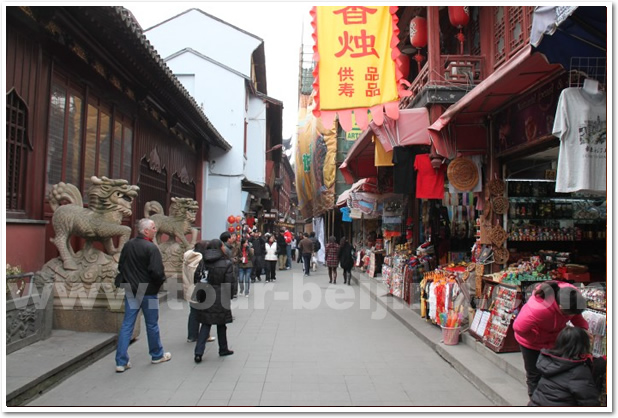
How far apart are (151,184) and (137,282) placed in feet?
24.7

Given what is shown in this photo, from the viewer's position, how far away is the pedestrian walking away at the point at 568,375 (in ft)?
11.1

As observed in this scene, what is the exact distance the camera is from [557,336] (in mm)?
3789

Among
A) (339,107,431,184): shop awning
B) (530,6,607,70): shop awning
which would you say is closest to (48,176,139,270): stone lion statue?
(339,107,431,184): shop awning

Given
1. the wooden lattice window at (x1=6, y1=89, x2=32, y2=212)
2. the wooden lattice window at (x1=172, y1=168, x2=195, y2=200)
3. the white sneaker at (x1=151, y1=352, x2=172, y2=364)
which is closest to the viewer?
the white sneaker at (x1=151, y1=352, x2=172, y2=364)

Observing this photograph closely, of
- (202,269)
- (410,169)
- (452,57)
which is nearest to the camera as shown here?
(202,269)

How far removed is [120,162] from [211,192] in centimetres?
847

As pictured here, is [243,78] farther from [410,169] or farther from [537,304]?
[537,304]

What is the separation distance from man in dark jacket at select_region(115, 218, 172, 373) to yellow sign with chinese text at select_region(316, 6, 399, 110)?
3.87 m

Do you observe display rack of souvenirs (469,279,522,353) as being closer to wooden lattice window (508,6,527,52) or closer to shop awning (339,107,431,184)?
shop awning (339,107,431,184)

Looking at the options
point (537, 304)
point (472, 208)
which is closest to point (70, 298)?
point (537, 304)

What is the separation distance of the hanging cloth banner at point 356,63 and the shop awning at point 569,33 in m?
3.72

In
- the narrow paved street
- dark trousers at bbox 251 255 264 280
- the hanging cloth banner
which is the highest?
the hanging cloth banner

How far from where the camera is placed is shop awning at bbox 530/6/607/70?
3586mm

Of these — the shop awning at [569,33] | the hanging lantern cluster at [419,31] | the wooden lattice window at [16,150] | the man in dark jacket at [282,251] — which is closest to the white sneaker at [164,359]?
the wooden lattice window at [16,150]
